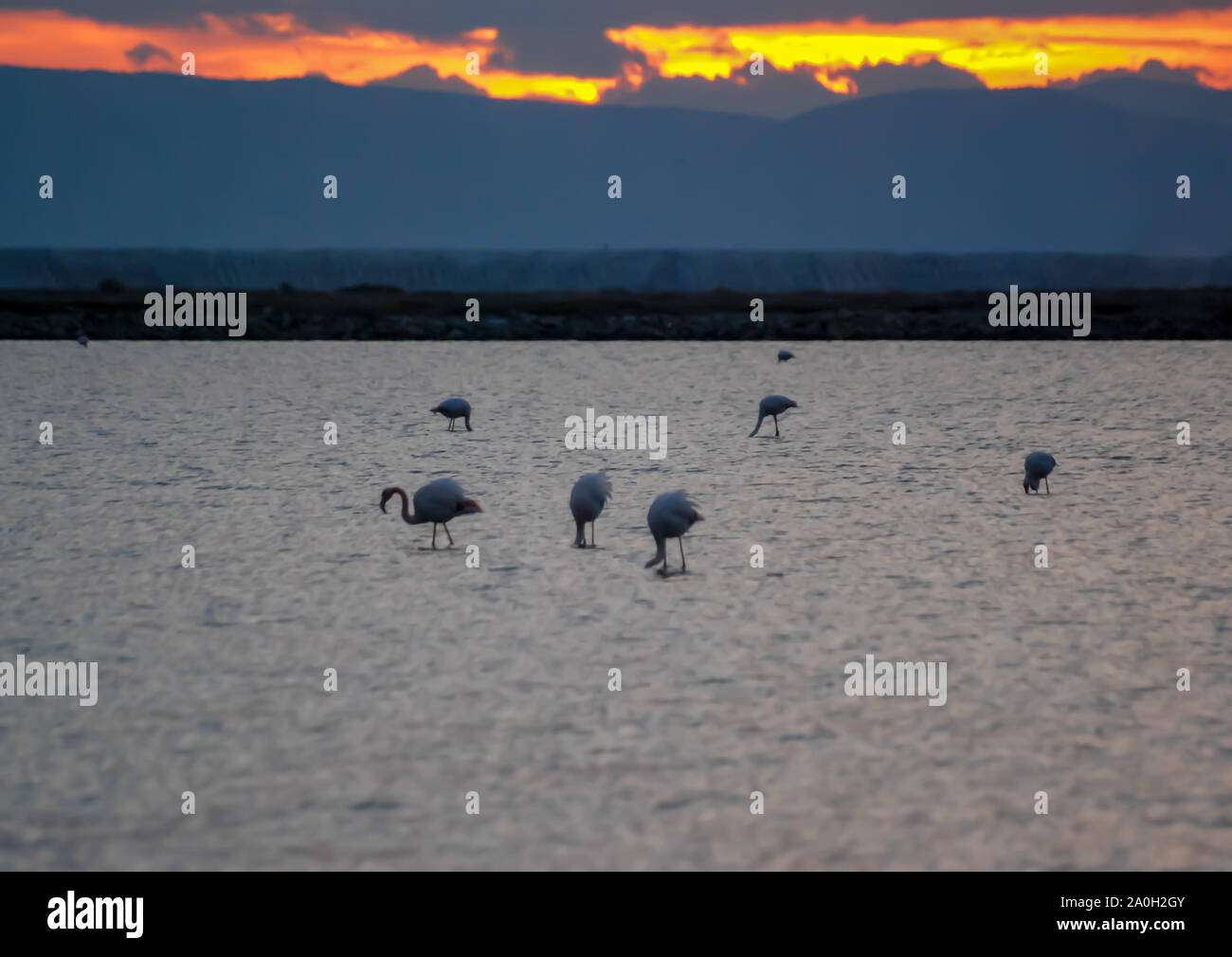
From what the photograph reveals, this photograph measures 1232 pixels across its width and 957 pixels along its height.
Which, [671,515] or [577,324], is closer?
[671,515]

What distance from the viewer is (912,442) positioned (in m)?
29.7

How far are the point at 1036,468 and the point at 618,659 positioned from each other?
36.3 feet

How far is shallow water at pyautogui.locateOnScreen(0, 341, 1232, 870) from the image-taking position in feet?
27.3

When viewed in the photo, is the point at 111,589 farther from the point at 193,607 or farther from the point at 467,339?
the point at 467,339

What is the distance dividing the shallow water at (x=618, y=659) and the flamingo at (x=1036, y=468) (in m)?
0.35

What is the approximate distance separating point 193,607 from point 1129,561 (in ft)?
31.3

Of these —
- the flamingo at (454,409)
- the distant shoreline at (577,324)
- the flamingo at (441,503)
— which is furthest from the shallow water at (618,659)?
the distant shoreline at (577,324)

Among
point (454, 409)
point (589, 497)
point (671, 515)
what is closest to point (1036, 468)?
point (589, 497)

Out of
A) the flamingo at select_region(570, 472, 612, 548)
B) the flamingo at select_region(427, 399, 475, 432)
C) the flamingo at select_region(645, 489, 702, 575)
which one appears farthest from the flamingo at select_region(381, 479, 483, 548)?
the flamingo at select_region(427, 399, 475, 432)

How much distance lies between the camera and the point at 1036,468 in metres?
21.2

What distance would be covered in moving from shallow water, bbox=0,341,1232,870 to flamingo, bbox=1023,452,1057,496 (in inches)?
13.6

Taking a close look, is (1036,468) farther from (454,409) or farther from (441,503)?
(454,409)
